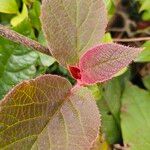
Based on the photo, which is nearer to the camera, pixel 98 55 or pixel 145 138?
pixel 98 55

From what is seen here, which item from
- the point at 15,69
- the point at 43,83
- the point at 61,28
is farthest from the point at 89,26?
the point at 15,69

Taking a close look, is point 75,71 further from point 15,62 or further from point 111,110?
point 111,110

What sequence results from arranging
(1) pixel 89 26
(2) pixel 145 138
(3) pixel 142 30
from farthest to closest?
(3) pixel 142 30
(2) pixel 145 138
(1) pixel 89 26

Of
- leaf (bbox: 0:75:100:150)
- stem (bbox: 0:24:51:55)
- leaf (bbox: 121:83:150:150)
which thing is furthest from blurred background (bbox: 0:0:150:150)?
leaf (bbox: 0:75:100:150)

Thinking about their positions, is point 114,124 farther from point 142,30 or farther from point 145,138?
point 142,30

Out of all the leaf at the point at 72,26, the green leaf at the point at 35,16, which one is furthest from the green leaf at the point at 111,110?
the leaf at the point at 72,26

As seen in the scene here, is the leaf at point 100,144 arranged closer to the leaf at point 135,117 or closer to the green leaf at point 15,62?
the leaf at point 135,117

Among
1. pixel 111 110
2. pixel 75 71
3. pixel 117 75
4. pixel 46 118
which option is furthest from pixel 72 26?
pixel 111 110
